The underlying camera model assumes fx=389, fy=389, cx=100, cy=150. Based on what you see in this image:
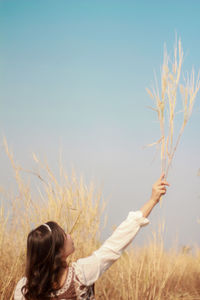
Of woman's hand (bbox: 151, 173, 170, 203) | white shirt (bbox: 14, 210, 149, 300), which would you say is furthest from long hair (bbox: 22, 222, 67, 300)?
woman's hand (bbox: 151, 173, 170, 203)

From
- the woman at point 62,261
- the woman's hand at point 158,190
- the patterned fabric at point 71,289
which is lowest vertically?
the patterned fabric at point 71,289

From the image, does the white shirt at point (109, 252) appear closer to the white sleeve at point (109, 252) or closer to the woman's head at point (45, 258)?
the white sleeve at point (109, 252)

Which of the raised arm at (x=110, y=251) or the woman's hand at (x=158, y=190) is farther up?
the woman's hand at (x=158, y=190)

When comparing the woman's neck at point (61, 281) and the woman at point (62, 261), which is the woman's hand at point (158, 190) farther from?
the woman's neck at point (61, 281)

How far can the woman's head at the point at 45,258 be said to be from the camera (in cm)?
197

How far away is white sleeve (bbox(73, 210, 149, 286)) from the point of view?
1972 mm

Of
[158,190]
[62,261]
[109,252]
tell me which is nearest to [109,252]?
[109,252]

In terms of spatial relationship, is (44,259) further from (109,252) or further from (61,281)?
(109,252)

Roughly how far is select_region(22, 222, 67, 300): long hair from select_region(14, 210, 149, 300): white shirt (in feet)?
0.36

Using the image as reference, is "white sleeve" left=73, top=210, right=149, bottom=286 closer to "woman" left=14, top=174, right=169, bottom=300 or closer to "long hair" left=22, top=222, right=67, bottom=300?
"woman" left=14, top=174, right=169, bottom=300

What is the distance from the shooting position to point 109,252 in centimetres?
198

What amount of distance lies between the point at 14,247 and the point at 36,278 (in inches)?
69.0

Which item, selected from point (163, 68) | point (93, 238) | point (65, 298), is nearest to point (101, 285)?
point (93, 238)

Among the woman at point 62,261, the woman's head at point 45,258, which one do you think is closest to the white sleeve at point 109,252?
the woman at point 62,261
